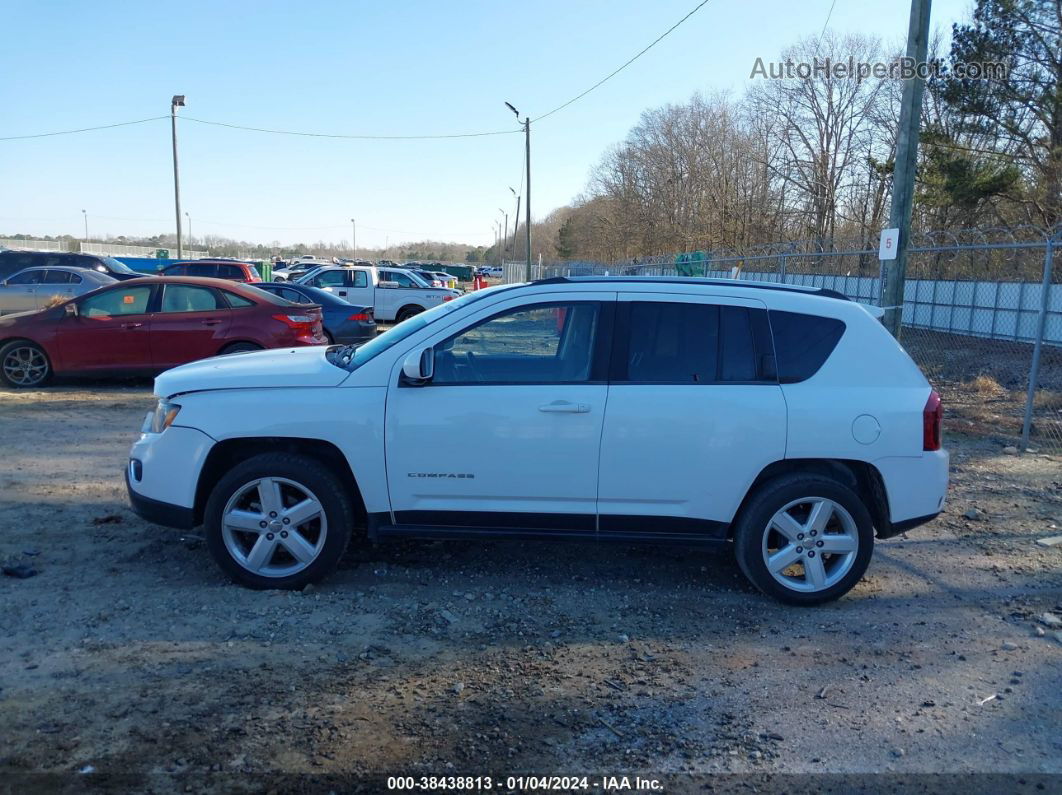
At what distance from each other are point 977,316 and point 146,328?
62.8 ft

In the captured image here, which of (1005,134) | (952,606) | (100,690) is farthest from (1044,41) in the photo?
(100,690)

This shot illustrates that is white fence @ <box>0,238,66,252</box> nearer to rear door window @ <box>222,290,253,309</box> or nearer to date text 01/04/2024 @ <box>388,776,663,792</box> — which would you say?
rear door window @ <box>222,290,253,309</box>

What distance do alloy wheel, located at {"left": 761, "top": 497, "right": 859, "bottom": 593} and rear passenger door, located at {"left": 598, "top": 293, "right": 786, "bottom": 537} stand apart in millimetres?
303

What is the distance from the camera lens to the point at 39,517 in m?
5.95

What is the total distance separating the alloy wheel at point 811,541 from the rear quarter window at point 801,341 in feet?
→ 2.40

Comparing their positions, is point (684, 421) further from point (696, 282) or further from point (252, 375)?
point (252, 375)

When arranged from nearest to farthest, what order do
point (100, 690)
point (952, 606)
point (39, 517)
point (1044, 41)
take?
point (100, 690) → point (952, 606) → point (39, 517) → point (1044, 41)

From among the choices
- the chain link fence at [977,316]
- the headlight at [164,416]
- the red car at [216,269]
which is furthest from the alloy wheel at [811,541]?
the red car at [216,269]

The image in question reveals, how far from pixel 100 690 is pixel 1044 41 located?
28018mm

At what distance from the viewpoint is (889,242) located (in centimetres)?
945

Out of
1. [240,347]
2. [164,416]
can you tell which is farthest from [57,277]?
[164,416]

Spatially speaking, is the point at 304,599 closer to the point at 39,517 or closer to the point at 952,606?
the point at 39,517

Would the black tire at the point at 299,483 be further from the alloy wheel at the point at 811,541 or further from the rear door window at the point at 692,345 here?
the alloy wheel at the point at 811,541

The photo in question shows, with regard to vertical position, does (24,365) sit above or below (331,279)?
below
